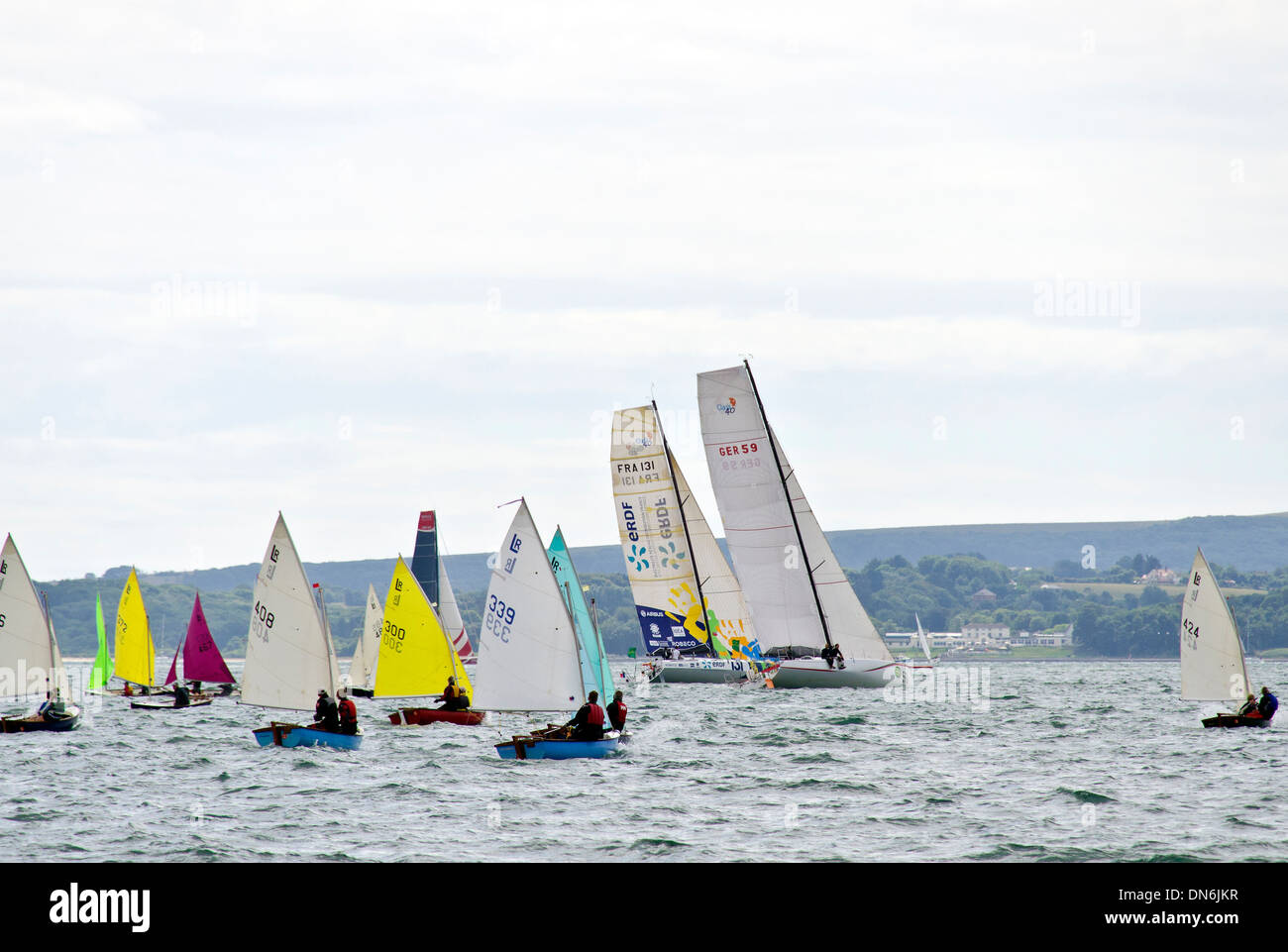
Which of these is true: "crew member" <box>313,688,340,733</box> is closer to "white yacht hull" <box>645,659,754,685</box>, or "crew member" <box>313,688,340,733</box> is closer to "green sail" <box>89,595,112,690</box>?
"white yacht hull" <box>645,659,754,685</box>

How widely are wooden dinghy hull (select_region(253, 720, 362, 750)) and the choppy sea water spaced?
36cm

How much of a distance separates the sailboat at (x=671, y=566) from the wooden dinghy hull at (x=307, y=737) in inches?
1301

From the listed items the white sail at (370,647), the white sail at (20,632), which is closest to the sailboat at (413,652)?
the white sail at (20,632)

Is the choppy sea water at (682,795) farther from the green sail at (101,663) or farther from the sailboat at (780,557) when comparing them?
the green sail at (101,663)

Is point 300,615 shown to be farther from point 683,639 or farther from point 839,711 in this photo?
point 683,639

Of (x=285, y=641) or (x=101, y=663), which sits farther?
(x=101, y=663)

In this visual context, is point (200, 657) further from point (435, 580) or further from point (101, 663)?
point (435, 580)

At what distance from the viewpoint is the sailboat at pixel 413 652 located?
161 feet

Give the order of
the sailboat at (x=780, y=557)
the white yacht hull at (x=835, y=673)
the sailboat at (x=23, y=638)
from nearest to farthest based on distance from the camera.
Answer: the sailboat at (x=23, y=638) → the white yacht hull at (x=835, y=673) → the sailboat at (x=780, y=557)

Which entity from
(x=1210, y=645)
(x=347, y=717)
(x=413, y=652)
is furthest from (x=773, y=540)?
(x=347, y=717)

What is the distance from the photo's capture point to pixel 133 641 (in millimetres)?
73375

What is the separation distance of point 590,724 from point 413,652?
13.7m

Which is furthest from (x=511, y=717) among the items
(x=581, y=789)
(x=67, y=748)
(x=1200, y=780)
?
(x=1200, y=780)
